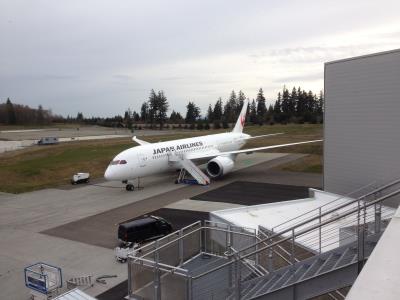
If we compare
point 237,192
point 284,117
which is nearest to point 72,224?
point 237,192

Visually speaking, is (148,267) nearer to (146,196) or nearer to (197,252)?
(197,252)

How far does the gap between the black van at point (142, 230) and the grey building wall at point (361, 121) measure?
10.4m

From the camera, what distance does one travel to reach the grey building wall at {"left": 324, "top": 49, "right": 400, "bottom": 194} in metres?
20.2

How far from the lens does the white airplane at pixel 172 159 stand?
3312 cm

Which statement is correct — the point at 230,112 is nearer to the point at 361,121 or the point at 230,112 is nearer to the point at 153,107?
the point at 153,107

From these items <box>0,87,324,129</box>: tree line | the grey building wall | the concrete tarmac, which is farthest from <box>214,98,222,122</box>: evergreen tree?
the grey building wall

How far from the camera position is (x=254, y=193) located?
3216 cm

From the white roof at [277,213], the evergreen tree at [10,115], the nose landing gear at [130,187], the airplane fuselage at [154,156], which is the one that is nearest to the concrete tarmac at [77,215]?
the nose landing gear at [130,187]

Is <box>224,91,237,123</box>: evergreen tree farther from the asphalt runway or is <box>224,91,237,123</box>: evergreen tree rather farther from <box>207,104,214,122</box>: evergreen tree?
the asphalt runway

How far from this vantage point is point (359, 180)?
73.6 feet

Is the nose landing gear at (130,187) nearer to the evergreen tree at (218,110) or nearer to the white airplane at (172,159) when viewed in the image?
the white airplane at (172,159)

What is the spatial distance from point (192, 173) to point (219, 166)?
2.64 m

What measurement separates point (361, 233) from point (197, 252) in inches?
262

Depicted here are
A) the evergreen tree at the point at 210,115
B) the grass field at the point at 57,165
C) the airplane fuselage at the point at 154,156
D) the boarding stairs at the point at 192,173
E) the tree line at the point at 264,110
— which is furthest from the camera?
the evergreen tree at the point at 210,115
